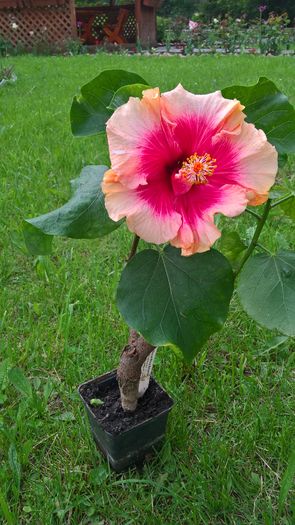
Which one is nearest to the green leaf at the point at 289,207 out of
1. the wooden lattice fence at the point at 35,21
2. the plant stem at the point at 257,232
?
the plant stem at the point at 257,232

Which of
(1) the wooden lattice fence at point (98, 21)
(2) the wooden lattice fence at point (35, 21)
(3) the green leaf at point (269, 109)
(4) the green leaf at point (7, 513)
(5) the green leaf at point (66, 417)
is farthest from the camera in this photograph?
(1) the wooden lattice fence at point (98, 21)

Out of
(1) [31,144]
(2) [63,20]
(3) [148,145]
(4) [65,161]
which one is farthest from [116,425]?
(2) [63,20]

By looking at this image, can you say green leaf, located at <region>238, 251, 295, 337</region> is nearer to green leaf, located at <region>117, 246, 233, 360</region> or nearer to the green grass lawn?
green leaf, located at <region>117, 246, 233, 360</region>

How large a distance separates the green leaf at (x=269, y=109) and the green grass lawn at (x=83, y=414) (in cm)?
79

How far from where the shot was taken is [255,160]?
2.21 feet

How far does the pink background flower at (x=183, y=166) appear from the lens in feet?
2.17

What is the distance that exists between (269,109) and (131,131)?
0.24 metres

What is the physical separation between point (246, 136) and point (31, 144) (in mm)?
2731

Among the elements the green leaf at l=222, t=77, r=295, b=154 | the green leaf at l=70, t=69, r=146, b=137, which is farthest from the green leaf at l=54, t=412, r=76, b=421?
the green leaf at l=222, t=77, r=295, b=154

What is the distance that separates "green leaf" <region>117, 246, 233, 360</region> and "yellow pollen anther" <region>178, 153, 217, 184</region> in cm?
15

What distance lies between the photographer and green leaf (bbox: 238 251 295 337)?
0.80m

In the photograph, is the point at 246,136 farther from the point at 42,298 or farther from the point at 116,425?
the point at 42,298

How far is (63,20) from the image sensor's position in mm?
11031

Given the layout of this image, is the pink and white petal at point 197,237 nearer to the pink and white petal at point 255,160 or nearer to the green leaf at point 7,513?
the pink and white petal at point 255,160
